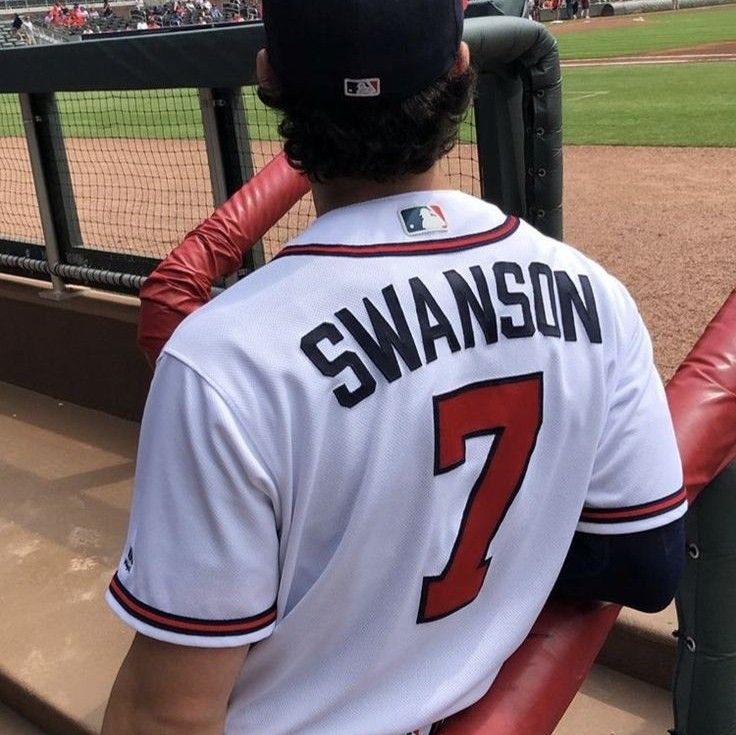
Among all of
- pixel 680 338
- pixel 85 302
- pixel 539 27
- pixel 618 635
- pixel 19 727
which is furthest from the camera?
pixel 680 338

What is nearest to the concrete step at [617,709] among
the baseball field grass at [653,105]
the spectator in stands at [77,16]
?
the baseball field grass at [653,105]

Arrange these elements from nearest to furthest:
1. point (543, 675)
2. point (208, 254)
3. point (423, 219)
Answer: point (423, 219), point (543, 675), point (208, 254)

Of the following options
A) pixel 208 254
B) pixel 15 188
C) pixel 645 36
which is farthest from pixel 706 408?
pixel 645 36

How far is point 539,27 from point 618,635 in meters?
1.48

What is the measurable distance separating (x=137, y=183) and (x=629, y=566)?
28.7ft

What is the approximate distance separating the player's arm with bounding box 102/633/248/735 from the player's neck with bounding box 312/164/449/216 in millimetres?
513

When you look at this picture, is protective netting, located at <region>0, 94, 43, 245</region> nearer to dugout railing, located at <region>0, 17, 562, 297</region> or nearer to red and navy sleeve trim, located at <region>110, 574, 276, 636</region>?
dugout railing, located at <region>0, 17, 562, 297</region>

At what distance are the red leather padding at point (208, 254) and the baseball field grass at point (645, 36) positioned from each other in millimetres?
24537

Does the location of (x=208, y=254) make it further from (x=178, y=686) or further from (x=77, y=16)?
(x=77, y=16)

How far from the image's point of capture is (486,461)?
105cm

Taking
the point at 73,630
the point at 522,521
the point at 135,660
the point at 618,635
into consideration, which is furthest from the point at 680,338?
the point at 135,660

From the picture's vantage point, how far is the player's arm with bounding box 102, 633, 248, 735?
97cm

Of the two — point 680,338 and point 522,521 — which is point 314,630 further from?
point 680,338

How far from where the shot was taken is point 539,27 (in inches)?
81.9
